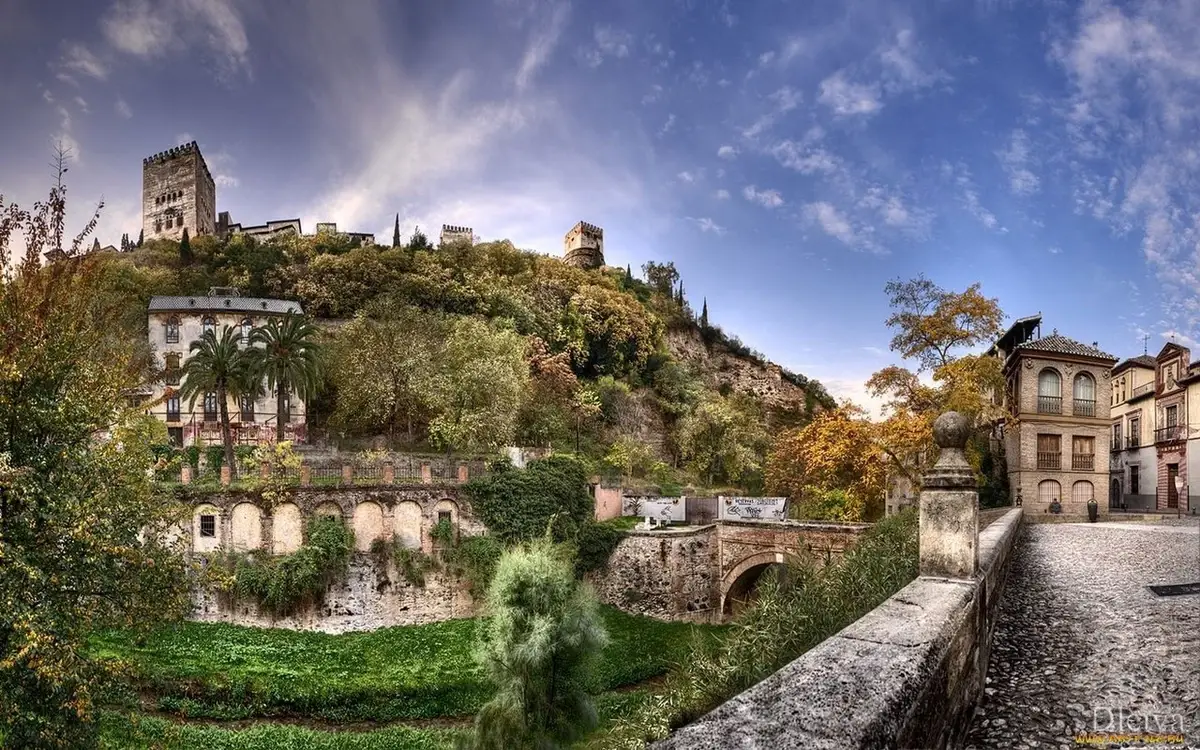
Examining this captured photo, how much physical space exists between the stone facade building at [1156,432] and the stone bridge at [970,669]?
28441 mm

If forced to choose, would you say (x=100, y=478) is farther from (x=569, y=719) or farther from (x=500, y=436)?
(x=500, y=436)

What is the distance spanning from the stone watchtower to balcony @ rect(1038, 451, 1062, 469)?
79.3m

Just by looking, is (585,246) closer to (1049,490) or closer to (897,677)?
(1049,490)

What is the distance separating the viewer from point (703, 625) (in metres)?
27.8

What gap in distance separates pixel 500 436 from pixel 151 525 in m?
20.9

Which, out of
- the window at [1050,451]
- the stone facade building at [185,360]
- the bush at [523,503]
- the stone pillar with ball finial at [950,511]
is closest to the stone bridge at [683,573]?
the bush at [523,503]

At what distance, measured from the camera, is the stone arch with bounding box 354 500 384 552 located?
26797 millimetres

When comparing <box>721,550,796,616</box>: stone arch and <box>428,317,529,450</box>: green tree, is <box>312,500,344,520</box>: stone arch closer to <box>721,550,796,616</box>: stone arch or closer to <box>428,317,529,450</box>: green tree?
<box>428,317,529,450</box>: green tree

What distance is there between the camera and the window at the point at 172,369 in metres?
35.2

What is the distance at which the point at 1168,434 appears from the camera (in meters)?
31.7

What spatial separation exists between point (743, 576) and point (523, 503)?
940cm

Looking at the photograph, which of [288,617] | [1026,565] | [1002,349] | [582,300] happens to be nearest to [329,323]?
[582,300]

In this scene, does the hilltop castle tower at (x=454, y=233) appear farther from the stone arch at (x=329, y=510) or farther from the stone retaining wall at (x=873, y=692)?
the stone retaining wall at (x=873, y=692)

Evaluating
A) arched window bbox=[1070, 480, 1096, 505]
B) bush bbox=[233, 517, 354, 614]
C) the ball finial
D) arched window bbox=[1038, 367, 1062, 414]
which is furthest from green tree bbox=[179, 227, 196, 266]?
the ball finial
